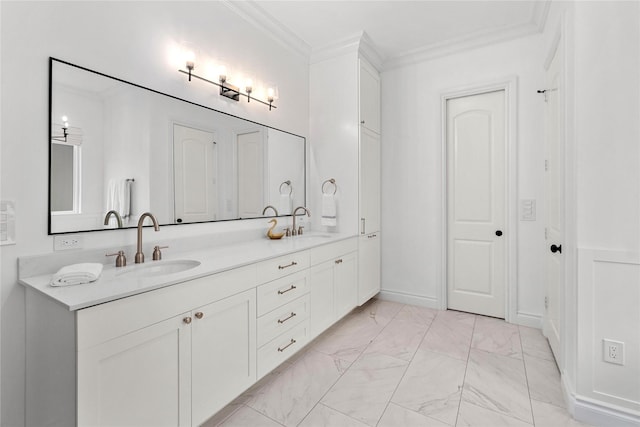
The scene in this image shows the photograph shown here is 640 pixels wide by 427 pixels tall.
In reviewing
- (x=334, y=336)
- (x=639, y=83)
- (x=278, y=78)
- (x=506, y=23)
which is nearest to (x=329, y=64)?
(x=278, y=78)

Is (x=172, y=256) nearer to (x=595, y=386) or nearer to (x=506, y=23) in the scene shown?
(x=595, y=386)

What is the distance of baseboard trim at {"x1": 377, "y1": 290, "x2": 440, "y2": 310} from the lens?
3.27m

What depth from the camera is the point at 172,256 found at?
1.92 meters

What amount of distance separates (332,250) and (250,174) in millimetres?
917

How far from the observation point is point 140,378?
1.22 m

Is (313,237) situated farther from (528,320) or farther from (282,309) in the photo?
(528,320)

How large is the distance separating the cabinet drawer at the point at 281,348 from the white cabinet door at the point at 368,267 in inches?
38.2

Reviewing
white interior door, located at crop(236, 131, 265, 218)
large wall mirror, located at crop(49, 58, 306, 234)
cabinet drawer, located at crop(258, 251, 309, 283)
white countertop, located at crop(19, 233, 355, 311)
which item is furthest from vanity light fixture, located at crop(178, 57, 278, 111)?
cabinet drawer, located at crop(258, 251, 309, 283)

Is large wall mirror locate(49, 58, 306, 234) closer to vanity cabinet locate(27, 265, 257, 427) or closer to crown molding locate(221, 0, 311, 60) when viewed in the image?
vanity cabinet locate(27, 265, 257, 427)

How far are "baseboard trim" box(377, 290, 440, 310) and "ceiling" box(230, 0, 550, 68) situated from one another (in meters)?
2.51

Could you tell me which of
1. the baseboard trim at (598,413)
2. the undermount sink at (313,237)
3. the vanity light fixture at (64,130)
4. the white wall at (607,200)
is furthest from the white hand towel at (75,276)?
the baseboard trim at (598,413)

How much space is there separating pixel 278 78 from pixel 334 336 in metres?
2.35

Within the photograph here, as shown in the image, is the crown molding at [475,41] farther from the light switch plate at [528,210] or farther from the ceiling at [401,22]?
the light switch plate at [528,210]

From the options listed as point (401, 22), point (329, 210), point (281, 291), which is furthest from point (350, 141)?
point (281, 291)
